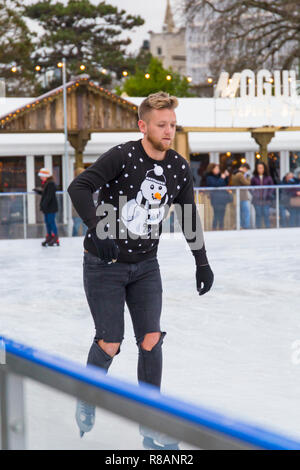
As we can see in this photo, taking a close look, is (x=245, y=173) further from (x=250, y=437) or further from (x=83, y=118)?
(x=250, y=437)

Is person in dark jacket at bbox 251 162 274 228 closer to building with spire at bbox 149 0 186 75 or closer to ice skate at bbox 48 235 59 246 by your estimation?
ice skate at bbox 48 235 59 246

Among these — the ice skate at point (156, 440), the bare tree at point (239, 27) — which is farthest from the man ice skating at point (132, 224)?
the bare tree at point (239, 27)

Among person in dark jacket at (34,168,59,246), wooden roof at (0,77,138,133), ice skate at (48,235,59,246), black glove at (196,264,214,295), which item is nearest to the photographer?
black glove at (196,264,214,295)

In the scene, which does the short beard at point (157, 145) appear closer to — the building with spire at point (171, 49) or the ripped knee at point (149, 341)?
the ripped knee at point (149, 341)

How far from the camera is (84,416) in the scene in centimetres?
160

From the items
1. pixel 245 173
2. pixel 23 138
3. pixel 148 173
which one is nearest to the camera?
pixel 148 173

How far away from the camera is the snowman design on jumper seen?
346 centimetres

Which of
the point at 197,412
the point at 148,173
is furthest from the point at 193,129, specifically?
the point at 197,412

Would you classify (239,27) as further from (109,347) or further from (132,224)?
(109,347)

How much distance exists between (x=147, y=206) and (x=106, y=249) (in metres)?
0.29

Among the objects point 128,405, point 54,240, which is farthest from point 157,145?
point 54,240

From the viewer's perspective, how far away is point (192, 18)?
3089cm

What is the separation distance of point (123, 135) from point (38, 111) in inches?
121

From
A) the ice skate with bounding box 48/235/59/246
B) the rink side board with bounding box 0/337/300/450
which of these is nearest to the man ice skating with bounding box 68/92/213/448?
the rink side board with bounding box 0/337/300/450
